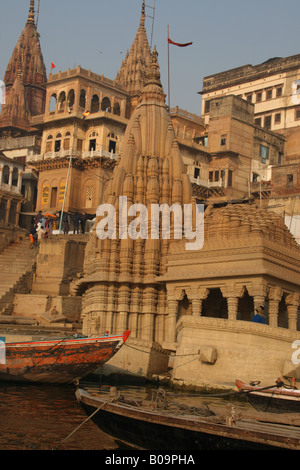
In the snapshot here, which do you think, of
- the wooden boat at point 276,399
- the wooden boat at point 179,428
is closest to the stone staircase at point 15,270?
the wooden boat at point 276,399

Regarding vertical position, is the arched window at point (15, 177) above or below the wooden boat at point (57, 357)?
above

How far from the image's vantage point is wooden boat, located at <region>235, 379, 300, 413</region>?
548 inches

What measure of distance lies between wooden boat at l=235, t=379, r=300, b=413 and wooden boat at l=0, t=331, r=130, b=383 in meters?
6.47

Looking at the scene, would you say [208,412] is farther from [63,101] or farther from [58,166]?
[63,101]

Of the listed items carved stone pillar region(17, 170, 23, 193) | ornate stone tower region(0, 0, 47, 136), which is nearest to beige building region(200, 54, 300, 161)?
ornate stone tower region(0, 0, 47, 136)

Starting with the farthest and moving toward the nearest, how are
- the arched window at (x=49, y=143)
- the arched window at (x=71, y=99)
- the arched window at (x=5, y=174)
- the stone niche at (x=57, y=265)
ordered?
the arched window at (x=71, y=99)
the arched window at (x=49, y=143)
the arched window at (x=5, y=174)
the stone niche at (x=57, y=265)

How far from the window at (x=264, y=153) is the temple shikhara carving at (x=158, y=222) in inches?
3.7

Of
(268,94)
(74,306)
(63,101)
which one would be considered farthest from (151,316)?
(268,94)

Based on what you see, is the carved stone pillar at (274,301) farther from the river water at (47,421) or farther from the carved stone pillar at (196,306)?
the river water at (47,421)

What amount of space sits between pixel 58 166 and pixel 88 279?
87.3ft

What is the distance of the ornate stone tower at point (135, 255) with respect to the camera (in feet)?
85.6

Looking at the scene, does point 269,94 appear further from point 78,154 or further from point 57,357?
point 57,357

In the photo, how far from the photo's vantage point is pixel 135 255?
26.5m

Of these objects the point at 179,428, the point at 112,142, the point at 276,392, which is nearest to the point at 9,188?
the point at 112,142
